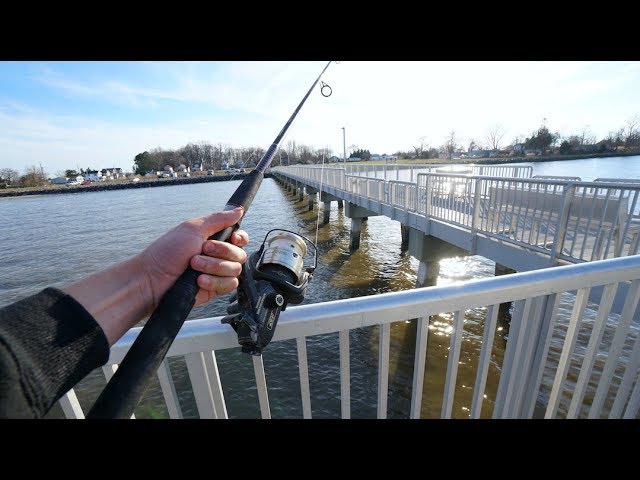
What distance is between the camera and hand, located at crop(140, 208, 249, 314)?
1251 millimetres

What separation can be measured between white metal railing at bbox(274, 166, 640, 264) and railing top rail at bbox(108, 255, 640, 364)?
1.69 m

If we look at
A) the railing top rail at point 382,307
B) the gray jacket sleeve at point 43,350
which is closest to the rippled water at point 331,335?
the railing top rail at point 382,307

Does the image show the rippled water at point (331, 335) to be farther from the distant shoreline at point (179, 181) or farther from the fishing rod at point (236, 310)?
the distant shoreline at point (179, 181)

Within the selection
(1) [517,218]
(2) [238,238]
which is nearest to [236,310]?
(2) [238,238]

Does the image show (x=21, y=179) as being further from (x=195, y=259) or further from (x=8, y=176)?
(x=195, y=259)

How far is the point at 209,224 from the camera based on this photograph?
1.39m

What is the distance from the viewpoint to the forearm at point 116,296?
1.04m

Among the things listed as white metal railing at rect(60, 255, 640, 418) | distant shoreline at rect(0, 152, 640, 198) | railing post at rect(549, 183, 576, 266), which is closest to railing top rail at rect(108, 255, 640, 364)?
white metal railing at rect(60, 255, 640, 418)

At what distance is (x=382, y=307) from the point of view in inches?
52.2

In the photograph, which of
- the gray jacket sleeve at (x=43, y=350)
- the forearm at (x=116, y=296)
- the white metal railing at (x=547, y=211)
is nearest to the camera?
the gray jacket sleeve at (x=43, y=350)

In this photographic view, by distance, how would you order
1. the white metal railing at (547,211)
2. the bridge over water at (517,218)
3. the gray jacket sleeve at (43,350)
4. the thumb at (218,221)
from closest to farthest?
the gray jacket sleeve at (43,350) < the thumb at (218,221) < the white metal railing at (547,211) < the bridge over water at (517,218)

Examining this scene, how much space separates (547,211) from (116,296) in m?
6.89

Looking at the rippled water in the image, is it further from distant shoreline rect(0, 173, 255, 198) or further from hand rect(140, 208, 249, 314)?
distant shoreline rect(0, 173, 255, 198)
